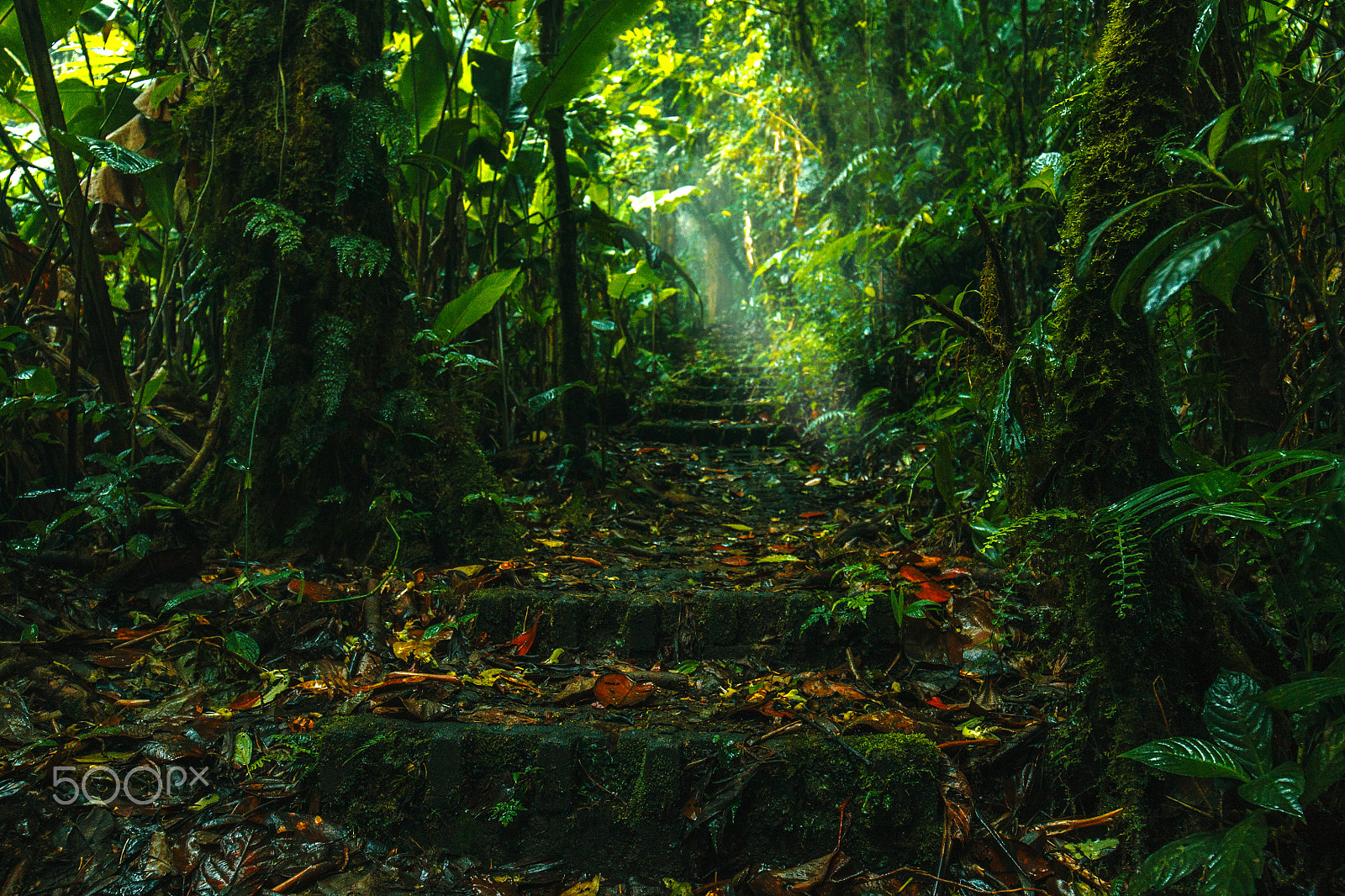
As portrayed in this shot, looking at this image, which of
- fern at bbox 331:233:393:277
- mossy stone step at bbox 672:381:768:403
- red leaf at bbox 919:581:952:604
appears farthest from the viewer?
mossy stone step at bbox 672:381:768:403

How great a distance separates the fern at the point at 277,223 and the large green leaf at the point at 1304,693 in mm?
2666

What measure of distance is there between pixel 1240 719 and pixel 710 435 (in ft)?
14.2

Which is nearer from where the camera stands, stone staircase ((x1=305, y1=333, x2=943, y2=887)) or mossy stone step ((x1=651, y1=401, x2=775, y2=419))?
stone staircase ((x1=305, y1=333, x2=943, y2=887))

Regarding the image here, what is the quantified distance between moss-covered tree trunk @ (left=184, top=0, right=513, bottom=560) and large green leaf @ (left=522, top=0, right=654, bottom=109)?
85cm

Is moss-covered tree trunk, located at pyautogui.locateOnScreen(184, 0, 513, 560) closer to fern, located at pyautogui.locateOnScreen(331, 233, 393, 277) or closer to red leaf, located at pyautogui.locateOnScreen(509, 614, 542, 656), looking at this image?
fern, located at pyautogui.locateOnScreen(331, 233, 393, 277)

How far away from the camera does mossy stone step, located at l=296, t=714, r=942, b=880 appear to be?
5.10 feet

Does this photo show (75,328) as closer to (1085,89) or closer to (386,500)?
(386,500)

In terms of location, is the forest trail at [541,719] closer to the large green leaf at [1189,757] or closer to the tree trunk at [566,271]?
the large green leaf at [1189,757]

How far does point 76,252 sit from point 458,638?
5.76ft

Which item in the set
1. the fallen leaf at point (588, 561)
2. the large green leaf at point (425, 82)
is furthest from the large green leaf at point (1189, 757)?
the large green leaf at point (425, 82)

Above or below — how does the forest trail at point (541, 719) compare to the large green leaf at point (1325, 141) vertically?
below

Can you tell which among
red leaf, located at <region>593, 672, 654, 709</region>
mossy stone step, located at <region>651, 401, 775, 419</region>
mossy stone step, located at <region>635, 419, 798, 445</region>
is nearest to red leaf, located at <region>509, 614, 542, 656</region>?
red leaf, located at <region>593, 672, 654, 709</region>

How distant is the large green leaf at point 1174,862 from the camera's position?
A: 3.81ft

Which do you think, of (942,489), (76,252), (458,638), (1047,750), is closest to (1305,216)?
(942,489)
